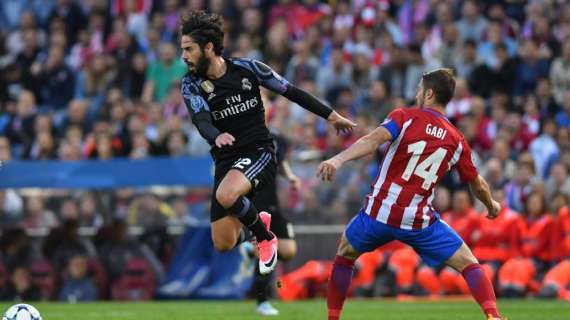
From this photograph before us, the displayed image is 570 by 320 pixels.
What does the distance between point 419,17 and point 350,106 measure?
262cm

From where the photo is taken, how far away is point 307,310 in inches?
565

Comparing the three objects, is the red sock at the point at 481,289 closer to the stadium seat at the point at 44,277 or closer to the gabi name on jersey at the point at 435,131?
the gabi name on jersey at the point at 435,131

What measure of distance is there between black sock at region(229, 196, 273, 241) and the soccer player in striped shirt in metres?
1.24

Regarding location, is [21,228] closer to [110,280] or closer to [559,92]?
[110,280]

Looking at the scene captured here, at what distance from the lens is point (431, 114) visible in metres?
9.88

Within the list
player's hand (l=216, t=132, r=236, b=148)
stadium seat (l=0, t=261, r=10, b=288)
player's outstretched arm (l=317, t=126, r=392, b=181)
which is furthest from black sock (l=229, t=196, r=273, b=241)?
stadium seat (l=0, t=261, r=10, b=288)

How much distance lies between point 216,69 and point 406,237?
2.41 m

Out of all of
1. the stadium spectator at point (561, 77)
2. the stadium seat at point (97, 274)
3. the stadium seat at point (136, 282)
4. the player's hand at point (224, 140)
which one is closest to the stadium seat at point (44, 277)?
the stadium seat at point (97, 274)

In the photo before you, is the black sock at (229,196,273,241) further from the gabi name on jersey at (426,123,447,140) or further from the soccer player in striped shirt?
the gabi name on jersey at (426,123,447,140)

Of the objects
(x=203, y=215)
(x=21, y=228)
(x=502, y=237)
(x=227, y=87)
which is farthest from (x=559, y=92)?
(x=227, y=87)

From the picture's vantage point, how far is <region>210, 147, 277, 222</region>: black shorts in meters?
11.0

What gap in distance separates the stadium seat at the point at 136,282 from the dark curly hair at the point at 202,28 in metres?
8.31

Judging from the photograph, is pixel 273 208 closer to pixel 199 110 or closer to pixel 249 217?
pixel 249 217

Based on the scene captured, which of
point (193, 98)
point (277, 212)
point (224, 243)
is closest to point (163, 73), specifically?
point (277, 212)
